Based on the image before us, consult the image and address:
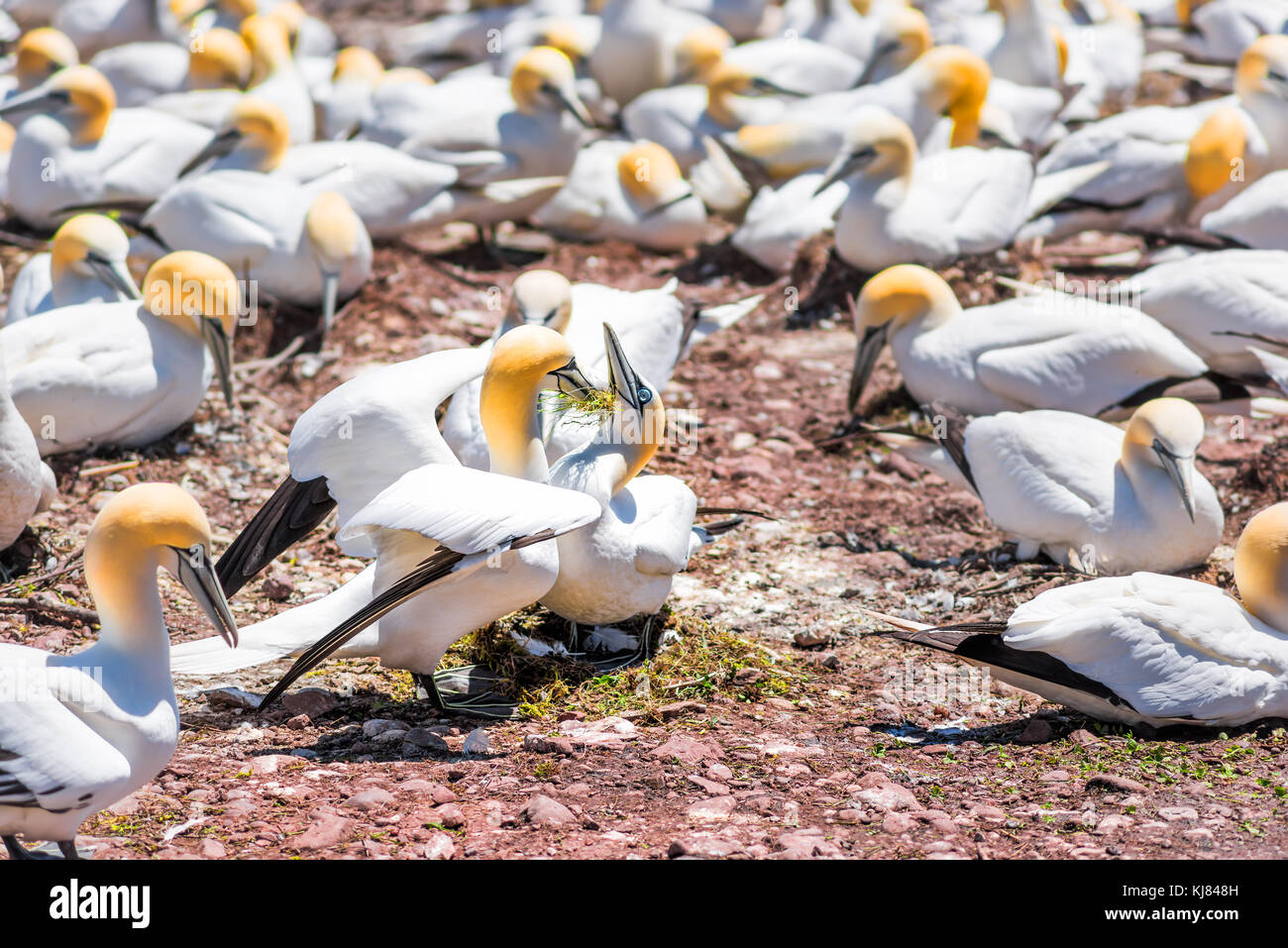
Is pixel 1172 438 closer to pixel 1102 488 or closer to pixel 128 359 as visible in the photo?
pixel 1102 488

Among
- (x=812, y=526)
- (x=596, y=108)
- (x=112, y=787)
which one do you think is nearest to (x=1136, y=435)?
(x=812, y=526)

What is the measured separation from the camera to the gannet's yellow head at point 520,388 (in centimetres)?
521

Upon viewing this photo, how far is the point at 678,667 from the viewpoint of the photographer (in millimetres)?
5449

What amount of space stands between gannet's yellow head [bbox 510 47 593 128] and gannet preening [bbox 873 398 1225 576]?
5.11 meters

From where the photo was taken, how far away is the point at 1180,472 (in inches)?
232

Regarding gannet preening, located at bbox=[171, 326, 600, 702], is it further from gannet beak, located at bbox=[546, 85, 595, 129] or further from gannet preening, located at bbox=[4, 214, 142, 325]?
gannet beak, located at bbox=[546, 85, 595, 129]

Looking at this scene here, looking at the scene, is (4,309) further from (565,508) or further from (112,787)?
(112,787)

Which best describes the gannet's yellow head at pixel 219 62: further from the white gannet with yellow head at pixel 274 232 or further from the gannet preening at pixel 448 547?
the gannet preening at pixel 448 547

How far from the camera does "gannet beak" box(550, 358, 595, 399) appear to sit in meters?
5.33

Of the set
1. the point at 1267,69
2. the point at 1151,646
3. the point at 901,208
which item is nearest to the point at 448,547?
the point at 1151,646

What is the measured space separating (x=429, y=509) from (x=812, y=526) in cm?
264

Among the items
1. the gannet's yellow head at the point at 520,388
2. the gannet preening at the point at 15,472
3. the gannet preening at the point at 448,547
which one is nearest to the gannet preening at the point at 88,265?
the gannet preening at the point at 15,472

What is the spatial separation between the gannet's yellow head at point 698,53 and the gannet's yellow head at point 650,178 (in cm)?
212

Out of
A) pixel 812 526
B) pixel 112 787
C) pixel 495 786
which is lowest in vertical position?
pixel 812 526
